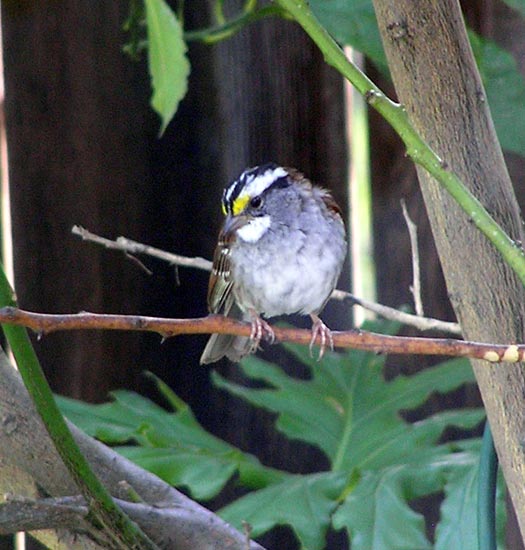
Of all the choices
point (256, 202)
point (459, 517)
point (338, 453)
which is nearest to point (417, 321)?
point (459, 517)

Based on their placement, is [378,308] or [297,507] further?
[297,507]

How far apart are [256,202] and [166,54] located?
50cm

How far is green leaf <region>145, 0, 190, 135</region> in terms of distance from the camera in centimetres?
121

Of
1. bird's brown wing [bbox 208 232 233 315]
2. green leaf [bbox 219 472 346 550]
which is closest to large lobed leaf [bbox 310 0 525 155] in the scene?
bird's brown wing [bbox 208 232 233 315]

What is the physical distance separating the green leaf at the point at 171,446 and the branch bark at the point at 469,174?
0.61 meters

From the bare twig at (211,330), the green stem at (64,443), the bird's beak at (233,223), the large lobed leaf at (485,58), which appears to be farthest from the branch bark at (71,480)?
the large lobed leaf at (485,58)

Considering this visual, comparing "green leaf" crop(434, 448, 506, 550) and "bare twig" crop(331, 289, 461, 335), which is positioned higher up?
"bare twig" crop(331, 289, 461, 335)

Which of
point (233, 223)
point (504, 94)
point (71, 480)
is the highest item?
point (504, 94)

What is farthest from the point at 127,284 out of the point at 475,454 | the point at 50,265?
the point at 475,454

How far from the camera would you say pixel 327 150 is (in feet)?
6.68

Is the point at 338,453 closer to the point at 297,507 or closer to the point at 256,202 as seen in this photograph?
the point at 297,507

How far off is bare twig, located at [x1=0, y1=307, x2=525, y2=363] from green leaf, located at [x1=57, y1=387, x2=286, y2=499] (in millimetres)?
737

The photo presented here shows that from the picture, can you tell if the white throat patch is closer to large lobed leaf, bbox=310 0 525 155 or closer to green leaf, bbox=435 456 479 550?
large lobed leaf, bbox=310 0 525 155

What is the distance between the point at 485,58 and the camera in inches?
66.5
